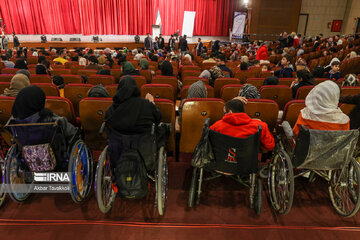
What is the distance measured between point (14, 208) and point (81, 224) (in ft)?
2.25

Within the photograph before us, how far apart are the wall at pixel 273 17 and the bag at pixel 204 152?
53.7 ft

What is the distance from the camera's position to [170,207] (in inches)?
86.4

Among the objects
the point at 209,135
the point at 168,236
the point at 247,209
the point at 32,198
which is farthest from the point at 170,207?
the point at 32,198

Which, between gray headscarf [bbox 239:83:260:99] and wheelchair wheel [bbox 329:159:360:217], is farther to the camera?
gray headscarf [bbox 239:83:260:99]

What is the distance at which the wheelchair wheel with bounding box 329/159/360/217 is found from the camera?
6.55 feet

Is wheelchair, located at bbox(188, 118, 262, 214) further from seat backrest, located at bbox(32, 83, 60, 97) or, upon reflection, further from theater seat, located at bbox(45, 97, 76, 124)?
seat backrest, located at bbox(32, 83, 60, 97)

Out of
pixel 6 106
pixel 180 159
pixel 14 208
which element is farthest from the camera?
pixel 180 159

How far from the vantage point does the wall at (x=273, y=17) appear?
51.4 feet

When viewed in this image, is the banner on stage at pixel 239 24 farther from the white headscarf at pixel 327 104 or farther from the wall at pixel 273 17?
the white headscarf at pixel 327 104

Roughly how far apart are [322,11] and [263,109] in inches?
701

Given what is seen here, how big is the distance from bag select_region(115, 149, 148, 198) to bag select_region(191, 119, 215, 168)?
43 cm

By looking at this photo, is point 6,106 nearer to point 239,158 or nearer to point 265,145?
point 239,158

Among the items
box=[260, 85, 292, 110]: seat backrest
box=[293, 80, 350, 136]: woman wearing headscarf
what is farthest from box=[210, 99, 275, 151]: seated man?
box=[260, 85, 292, 110]: seat backrest

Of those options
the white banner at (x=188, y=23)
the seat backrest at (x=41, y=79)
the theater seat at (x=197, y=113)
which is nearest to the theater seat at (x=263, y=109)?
the theater seat at (x=197, y=113)
